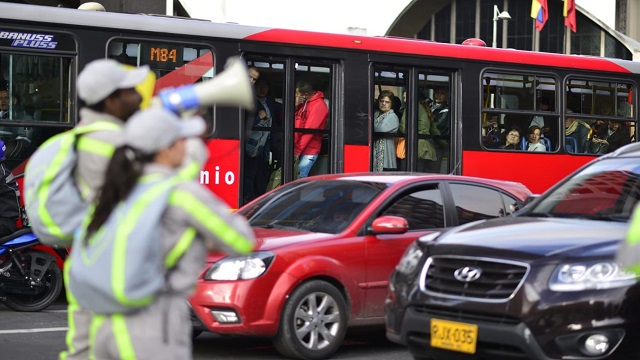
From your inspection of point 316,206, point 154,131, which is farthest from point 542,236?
point 154,131

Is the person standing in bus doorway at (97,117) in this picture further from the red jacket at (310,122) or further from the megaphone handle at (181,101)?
the red jacket at (310,122)

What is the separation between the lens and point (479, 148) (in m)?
15.5

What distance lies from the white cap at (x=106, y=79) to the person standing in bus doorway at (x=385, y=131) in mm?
9943

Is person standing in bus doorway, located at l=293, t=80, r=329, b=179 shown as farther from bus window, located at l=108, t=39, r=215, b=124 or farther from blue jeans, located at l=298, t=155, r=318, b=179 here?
bus window, located at l=108, t=39, r=215, b=124

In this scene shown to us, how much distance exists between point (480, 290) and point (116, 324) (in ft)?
11.1

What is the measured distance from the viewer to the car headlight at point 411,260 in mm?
7742

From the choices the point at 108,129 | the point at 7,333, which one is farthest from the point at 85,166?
the point at 7,333

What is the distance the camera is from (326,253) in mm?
9133

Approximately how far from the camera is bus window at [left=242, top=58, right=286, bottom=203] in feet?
45.8

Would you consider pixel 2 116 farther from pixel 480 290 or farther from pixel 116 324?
pixel 116 324

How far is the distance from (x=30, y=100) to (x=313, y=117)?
3439 mm

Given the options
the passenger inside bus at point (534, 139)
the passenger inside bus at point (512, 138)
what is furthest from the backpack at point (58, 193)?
the passenger inside bus at point (534, 139)

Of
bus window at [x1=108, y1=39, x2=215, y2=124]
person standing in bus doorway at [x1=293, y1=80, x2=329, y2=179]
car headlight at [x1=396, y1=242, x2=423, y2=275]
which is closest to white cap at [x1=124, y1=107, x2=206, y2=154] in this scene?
car headlight at [x1=396, y1=242, x2=423, y2=275]

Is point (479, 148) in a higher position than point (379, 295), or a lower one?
higher
